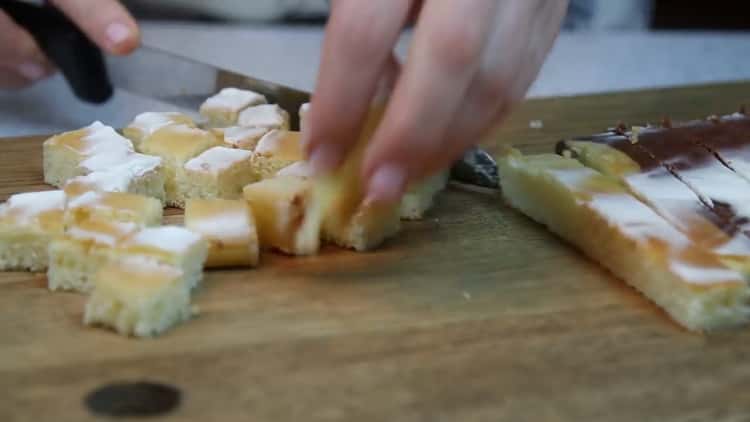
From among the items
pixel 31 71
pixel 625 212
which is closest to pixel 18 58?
pixel 31 71

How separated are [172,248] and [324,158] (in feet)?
0.82

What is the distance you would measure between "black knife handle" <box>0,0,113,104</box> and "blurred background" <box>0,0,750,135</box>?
0.51 ft

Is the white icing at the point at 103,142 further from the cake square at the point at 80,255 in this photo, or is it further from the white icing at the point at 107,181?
the cake square at the point at 80,255

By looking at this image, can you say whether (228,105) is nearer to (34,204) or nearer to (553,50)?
(34,204)

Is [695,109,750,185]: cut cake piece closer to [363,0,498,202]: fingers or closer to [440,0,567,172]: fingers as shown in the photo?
[440,0,567,172]: fingers

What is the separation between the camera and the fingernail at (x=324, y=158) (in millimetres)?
1267

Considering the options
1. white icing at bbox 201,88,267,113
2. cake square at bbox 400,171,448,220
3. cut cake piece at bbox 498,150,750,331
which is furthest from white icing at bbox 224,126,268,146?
cut cake piece at bbox 498,150,750,331

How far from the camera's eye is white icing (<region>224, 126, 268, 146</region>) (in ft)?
5.78

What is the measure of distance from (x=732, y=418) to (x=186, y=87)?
4.79 ft

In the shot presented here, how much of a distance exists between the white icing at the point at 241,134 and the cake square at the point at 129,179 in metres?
0.16

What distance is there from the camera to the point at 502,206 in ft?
5.68

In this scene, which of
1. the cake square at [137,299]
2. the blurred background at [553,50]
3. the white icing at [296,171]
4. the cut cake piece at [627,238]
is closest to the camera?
the cake square at [137,299]

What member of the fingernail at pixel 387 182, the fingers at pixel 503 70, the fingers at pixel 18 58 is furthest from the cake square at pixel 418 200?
the fingers at pixel 18 58

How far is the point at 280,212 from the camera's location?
1481 mm
